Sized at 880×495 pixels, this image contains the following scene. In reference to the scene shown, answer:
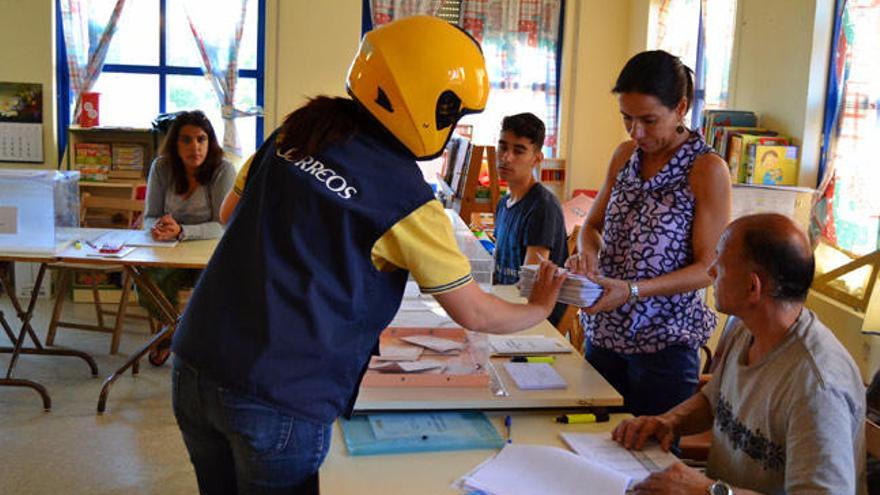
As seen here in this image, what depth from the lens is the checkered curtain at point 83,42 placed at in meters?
6.40

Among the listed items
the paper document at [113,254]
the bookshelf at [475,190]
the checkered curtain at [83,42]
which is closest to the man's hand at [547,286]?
the paper document at [113,254]

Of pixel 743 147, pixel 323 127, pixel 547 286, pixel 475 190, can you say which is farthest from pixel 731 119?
pixel 323 127

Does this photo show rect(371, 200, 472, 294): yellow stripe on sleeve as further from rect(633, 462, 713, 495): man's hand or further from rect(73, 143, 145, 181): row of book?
rect(73, 143, 145, 181): row of book

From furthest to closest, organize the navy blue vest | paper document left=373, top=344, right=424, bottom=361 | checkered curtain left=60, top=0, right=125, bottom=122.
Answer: checkered curtain left=60, top=0, right=125, bottom=122, paper document left=373, top=344, right=424, bottom=361, the navy blue vest

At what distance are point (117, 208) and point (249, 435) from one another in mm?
4322

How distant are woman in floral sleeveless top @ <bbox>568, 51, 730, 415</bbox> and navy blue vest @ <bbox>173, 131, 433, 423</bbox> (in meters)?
0.85

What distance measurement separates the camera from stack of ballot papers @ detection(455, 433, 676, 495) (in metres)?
1.62

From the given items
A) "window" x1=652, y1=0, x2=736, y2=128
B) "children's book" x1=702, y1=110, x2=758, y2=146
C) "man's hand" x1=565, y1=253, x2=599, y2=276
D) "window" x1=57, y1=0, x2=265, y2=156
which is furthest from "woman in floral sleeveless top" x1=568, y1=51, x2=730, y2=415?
"window" x1=57, y1=0, x2=265, y2=156

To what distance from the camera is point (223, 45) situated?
657cm

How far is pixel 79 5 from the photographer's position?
6402 mm

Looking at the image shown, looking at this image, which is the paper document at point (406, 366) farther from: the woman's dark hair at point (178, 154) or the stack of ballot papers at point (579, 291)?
the woman's dark hair at point (178, 154)

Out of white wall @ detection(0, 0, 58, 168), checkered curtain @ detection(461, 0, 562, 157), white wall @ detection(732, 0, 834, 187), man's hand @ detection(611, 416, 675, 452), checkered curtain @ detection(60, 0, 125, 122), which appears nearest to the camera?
man's hand @ detection(611, 416, 675, 452)

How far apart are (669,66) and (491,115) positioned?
476 centimetres

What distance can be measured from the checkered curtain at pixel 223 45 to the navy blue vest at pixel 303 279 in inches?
206
